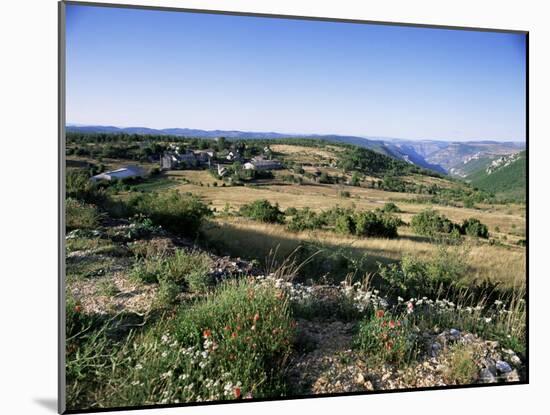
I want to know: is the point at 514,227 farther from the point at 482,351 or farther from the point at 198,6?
the point at 198,6

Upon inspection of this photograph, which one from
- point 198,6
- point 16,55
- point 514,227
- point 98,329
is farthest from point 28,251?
point 514,227

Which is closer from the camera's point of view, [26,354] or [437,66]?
[26,354]

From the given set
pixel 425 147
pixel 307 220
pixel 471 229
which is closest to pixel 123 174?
pixel 307 220

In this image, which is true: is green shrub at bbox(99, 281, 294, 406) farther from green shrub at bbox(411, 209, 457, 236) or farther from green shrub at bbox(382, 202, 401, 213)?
green shrub at bbox(411, 209, 457, 236)

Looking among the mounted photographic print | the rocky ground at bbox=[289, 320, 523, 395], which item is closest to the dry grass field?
the mounted photographic print

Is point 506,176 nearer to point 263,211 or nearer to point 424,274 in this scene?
point 424,274
